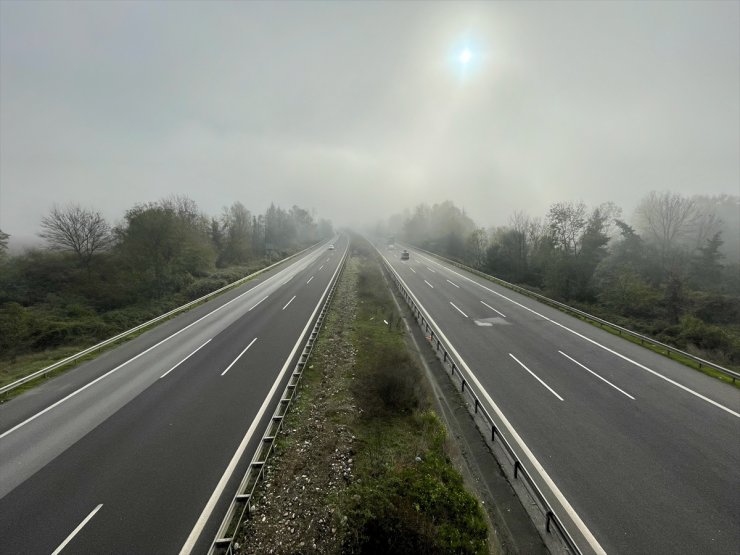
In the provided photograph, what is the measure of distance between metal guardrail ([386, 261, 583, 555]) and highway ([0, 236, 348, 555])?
7270 millimetres

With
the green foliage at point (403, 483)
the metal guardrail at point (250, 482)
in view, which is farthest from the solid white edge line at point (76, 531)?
the green foliage at point (403, 483)

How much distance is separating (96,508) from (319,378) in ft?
24.3

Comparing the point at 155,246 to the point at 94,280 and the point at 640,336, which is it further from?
the point at 640,336

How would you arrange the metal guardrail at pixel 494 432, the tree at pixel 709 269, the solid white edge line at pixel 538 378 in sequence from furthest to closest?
the tree at pixel 709 269
the solid white edge line at pixel 538 378
the metal guardrail at pixel 494 432

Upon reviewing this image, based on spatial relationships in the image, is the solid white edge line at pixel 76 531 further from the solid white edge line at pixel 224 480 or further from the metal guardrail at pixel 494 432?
the metal guardrail at pixel 494 432

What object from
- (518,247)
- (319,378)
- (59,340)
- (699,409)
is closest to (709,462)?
(699,409)

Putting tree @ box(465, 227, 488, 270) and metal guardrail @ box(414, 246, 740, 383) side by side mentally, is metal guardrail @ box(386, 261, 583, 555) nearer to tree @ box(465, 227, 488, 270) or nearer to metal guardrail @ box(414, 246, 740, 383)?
metal guardrail @ box(414, 246, 740, 383)

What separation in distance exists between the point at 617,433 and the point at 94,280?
37.9 m

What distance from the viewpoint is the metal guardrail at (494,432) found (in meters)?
6.05

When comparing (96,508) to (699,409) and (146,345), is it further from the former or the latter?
(699,409)

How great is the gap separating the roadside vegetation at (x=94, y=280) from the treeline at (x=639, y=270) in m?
35.4

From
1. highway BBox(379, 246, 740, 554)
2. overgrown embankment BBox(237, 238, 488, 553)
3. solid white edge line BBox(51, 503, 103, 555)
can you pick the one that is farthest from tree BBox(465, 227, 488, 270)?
solid white edge line BBox(51, 503, 103, 555)

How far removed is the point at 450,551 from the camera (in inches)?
229

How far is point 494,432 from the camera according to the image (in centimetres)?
895
